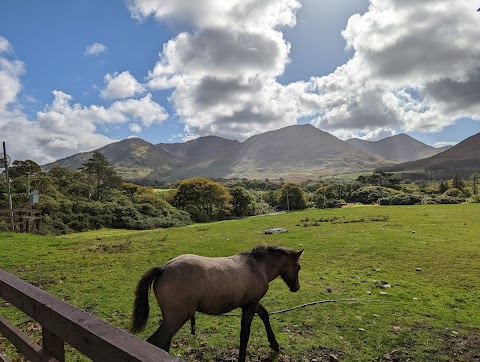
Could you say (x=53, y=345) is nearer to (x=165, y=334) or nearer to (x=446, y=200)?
(x=165, y=334)

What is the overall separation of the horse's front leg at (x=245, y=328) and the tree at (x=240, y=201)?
51.7 meters

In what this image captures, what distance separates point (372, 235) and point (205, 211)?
40015mm

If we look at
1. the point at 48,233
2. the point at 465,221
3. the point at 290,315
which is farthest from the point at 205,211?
the point at 290,315

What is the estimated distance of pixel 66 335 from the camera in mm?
2414

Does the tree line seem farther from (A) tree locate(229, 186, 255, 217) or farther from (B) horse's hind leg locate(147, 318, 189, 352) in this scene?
(B) horse's hind leg locate(147, 318, 189, 352)

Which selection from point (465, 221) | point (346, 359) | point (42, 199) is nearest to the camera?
point (346, 359)

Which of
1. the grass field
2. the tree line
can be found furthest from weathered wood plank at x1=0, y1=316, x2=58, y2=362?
the tree line

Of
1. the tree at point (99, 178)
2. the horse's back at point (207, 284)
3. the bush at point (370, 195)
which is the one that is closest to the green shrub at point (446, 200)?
the bush at point (370, 195)

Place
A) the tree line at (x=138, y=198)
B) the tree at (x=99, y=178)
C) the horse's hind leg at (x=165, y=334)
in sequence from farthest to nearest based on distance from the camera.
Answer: the tree at (x=99, y=178), the tree line at (x=138, y=198), the horse's hind leg at (x=165, y=334)

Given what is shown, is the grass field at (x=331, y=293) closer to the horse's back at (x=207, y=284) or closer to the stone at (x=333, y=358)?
the stone at (x=333, y=358)

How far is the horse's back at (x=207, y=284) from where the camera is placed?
16.0ft

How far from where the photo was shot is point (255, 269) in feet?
20.5

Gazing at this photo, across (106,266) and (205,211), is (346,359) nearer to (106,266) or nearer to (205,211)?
(106,266)

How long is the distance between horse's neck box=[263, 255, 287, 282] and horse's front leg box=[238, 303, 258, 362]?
81 cm
